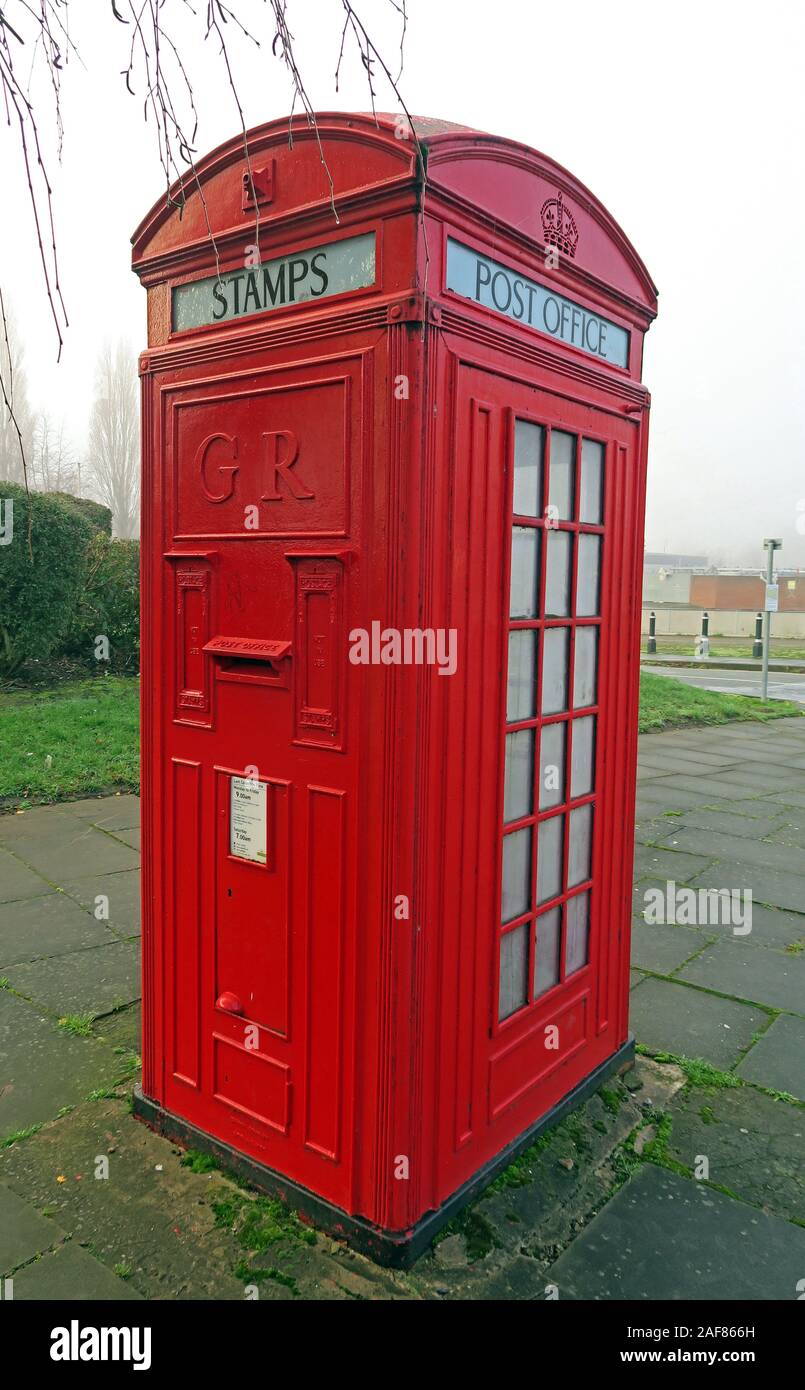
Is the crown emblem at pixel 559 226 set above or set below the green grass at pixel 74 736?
above

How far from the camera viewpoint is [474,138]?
233 cm

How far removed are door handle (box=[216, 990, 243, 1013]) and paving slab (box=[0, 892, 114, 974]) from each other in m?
1.99

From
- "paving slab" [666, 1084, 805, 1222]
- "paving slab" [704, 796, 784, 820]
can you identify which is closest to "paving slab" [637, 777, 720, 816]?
"paving slab" [704, 796, 784, 820]

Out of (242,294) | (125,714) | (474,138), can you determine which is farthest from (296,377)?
(125,714)

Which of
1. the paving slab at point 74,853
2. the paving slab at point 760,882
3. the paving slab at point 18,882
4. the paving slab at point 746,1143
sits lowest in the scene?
the paving slab at point 746,1143

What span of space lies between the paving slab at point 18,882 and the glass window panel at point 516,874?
11.2 ft

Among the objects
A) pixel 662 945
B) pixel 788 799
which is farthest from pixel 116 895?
pixel 788 799

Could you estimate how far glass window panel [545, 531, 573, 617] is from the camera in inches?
111

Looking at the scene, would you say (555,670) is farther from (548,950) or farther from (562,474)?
(548,950)

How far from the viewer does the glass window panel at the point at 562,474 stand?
9.12 feet

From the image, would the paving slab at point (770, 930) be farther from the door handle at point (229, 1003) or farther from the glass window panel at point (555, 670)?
the door handle at point (229, 1003)

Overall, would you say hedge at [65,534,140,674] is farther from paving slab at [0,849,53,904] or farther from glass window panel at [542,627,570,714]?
glass window panel at [542,627,570,714]

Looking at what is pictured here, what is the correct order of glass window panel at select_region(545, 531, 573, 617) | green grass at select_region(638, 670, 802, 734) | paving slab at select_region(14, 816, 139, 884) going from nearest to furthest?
glass window panel at select_region(545, 531, 573, 617) → paving slab at select_region(14, 816, 139, 884) → green grass at select_region(638, 670, 802, 734)

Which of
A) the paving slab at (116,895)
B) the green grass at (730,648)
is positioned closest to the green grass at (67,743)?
the paving slab at (116,895)
